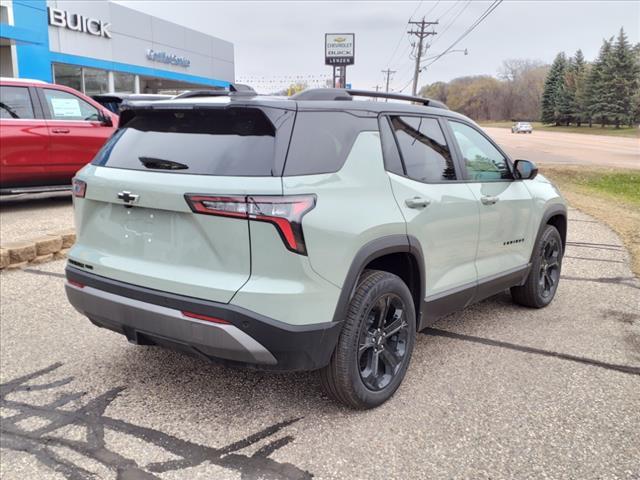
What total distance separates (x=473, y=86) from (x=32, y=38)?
121m

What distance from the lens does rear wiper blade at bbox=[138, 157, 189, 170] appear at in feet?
9.61

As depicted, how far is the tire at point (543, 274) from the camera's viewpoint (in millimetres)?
5043

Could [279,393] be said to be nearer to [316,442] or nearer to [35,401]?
[316,442]

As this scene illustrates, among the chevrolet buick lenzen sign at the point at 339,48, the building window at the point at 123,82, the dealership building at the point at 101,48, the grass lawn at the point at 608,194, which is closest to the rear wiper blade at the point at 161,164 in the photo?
the grass lawn at the point at 608,194

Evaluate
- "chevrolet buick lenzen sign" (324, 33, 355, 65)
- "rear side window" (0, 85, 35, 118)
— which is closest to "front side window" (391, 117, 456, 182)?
"rear side window" (0, 85, 35, 118)

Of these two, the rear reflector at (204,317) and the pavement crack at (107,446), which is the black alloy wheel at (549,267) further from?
the rear reflector at (204,317)

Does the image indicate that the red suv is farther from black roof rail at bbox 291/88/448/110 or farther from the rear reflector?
the rear reflector

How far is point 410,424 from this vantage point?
316cm

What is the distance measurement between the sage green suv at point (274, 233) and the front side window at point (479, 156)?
464 millimetres

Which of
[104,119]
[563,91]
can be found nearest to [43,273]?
[104,119]

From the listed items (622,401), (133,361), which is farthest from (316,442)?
(622,401)

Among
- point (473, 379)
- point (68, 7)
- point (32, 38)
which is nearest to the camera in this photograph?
point (473, 379)

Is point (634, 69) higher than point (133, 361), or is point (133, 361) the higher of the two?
point (634, 69)

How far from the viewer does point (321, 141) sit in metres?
3.00
